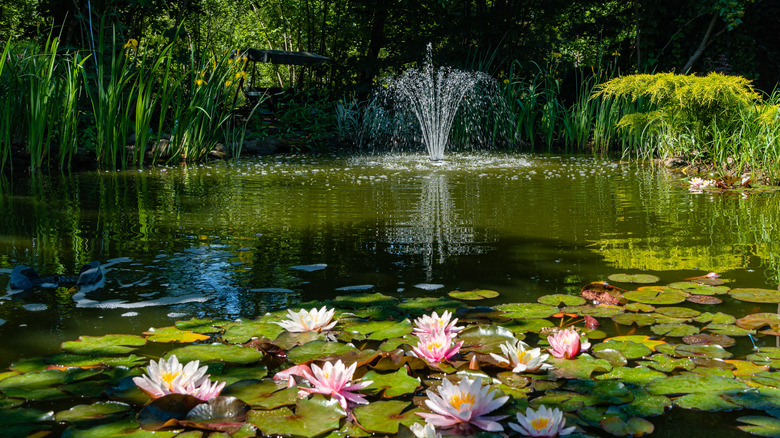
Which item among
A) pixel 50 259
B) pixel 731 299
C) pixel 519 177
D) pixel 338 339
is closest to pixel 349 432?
pixel 338 339

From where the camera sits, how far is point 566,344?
156 cm

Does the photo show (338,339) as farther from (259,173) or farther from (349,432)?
(259,173)

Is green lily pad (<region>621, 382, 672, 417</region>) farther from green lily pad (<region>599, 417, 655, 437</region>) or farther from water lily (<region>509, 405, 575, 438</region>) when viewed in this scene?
water lily (<region>509, 405, 575, 438</region>)

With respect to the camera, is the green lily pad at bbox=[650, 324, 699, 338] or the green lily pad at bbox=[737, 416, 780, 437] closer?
the green lily pad at bbox=[737, 416, 780, 437]

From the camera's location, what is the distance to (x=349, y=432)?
125 centimetres

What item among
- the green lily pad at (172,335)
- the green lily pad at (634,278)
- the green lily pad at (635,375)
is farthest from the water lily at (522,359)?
the green lily pad at (634,278)

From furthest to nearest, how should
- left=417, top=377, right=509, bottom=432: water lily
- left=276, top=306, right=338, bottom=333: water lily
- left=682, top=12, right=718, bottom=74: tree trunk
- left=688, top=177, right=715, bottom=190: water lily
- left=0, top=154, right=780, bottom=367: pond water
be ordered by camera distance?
left=682, top=12, right=718, bottom=74: tree trunk → left=688, top=177, right=715, bottom=190: water lily → left=0, top=154, right=780, bottom=367: pond water → left=276, top=306, right=338, bottom=333: water lily → left=417, top=377, right=509, bottom=432: water lily

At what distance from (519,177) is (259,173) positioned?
2.39 metres

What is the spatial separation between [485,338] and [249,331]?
2.10 feet

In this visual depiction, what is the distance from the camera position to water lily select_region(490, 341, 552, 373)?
4.86 feet

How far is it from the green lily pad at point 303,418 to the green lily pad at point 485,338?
0.45m

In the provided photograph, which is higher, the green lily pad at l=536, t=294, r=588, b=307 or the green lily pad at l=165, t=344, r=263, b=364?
the green lily pad at l=536, t=294, r=588, b=307

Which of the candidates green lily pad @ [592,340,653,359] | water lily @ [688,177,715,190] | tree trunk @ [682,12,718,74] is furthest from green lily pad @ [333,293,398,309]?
tree trunk @ [682,12,718,74]

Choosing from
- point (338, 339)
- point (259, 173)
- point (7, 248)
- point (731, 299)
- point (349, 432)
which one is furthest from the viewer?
point (259, 173)
